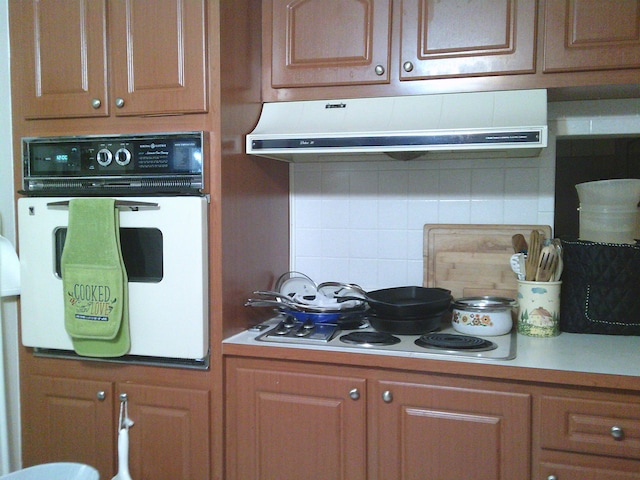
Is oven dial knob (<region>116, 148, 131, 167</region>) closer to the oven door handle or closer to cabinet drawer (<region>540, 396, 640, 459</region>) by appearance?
the oven door handle

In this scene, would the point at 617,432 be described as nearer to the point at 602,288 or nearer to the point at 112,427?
the point at 602,288

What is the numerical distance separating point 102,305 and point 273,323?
595mm

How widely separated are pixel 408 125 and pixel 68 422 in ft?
4.89

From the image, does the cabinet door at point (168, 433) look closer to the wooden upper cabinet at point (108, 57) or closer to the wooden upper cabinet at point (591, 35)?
the wooden upper cabinet at point (108, 57)

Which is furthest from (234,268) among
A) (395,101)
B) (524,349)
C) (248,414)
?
(524,349)

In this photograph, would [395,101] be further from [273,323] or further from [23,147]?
[23,147]

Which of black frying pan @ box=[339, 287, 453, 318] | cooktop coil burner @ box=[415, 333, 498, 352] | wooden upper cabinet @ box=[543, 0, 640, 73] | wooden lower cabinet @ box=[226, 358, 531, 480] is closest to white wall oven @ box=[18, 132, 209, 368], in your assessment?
wooden lower cabinet @ box=[226, 358, 531, 480]

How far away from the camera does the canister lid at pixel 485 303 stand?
181 cm

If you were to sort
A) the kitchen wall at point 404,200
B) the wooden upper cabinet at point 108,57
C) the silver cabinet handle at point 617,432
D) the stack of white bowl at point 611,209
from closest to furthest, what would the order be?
the silver cabinet handle at point 617,432
the wooden upper cabinet at point 108,57
the stack of white bowl at point 611,209
the kitchen wall at point 404,200

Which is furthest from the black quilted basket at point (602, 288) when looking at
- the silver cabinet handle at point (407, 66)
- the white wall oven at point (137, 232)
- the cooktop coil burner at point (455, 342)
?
the white wall oven at point (137, 232)

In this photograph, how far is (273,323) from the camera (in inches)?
79.7

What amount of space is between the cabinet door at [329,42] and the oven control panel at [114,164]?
0.47m

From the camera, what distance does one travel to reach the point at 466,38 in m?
1.78

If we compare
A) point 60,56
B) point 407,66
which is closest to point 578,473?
point 407,66
